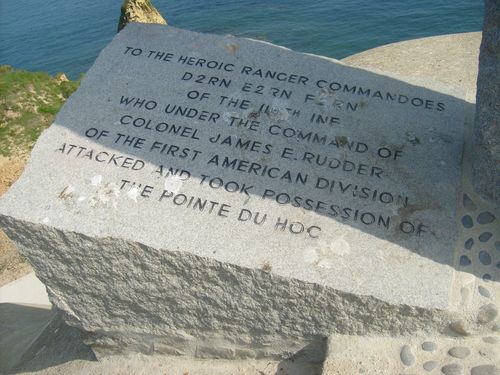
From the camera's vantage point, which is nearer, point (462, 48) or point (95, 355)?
point (95, 355)

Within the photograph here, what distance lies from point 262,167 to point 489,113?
1512 mm

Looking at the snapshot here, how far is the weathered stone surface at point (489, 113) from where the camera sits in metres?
3.09

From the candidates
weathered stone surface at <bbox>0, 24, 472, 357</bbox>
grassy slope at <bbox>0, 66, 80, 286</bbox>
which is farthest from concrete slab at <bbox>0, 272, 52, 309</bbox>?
weathered stone surface at <bbox>0, 24, 472, 357</bbox>

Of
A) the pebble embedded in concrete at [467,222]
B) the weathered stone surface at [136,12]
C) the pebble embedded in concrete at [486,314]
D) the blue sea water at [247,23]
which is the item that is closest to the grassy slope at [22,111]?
the weathered stone surface at [136,12]

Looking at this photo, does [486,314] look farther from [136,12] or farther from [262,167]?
Result: [136,12]

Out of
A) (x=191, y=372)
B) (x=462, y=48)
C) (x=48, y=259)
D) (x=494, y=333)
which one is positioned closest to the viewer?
(x=494, y=333)

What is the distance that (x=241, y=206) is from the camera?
11.5ft

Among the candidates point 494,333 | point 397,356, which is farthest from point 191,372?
point 494,333

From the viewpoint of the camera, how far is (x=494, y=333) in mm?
3256

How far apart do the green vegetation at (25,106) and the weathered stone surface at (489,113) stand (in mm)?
7129

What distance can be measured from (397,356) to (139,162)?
218 cm

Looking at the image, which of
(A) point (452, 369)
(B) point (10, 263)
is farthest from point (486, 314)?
(B) point (10, 263)

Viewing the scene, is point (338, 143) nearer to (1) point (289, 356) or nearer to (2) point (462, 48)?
(1) point (289, 356)

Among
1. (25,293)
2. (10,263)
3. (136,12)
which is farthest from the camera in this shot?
(136,12)
